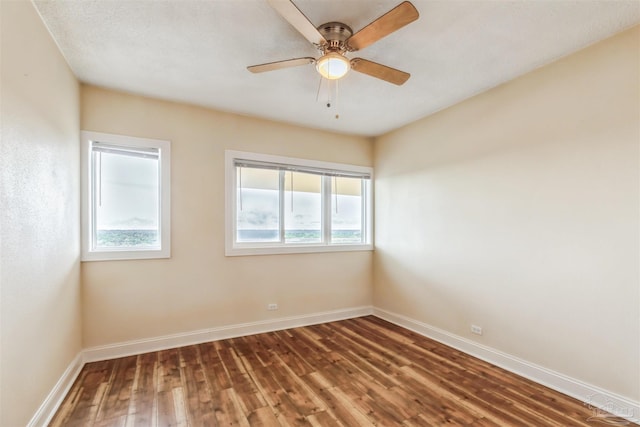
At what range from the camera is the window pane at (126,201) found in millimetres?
3047

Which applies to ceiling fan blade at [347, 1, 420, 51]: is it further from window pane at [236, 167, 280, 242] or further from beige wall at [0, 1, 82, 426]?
window pane at [236, 167, 280, 242]

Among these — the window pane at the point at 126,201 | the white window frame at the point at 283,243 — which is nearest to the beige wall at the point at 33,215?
the window pane at the point at 126,201

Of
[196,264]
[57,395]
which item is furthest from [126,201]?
[57,395]

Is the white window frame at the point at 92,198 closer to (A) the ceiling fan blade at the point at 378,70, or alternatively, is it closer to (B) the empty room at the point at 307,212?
(B) the empty room at the point at 307,212

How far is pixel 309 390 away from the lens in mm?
2430

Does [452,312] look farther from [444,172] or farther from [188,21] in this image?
[188,21]

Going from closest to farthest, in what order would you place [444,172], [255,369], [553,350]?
[553,350], [255,369], [444,172]

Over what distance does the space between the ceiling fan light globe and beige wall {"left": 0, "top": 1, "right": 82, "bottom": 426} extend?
1.69 m

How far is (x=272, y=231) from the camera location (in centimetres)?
397

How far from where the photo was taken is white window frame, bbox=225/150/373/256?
142 inches

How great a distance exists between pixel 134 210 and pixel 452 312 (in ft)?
12.0

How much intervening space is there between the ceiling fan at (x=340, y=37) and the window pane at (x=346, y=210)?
2301 mm

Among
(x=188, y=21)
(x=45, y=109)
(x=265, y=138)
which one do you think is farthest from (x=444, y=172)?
(x=45, y=109)

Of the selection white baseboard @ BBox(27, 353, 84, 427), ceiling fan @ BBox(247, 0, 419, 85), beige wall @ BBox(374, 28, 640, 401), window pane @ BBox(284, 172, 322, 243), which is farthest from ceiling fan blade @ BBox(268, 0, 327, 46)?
white baseboard @ BBox(27, 353, 84, 427)
